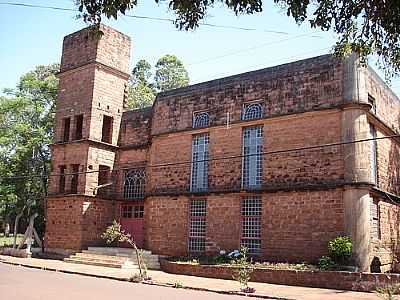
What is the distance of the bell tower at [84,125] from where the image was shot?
75.7 feet

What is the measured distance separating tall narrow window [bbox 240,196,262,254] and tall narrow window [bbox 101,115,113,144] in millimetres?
9959

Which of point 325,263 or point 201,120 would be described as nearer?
point 325,263

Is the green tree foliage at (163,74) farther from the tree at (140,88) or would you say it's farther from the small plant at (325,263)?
the small plant at (325,263)

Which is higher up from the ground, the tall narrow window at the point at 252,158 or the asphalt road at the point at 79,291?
the tall narrow window at the point at 252,158

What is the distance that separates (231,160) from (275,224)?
3709mm

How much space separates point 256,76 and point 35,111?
16614 millimetres

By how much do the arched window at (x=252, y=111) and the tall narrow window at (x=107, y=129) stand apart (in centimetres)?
887

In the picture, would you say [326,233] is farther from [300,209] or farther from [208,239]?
[208,239]

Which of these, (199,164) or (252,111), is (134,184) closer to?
(199,164)

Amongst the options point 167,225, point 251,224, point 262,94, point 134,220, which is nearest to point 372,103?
point 262,94

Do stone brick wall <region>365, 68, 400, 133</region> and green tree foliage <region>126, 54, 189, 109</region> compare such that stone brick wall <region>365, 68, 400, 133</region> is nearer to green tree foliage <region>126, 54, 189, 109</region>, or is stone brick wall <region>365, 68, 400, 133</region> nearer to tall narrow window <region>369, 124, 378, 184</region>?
tall narrow window <region>369, 124, 378, 184</region>

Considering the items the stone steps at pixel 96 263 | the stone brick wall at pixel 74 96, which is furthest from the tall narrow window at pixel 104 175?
the stone steps at pixel 96 263

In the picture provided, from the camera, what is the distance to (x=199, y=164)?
2080 cm

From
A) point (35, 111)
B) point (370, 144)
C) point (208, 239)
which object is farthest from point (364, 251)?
point (35, 111)
